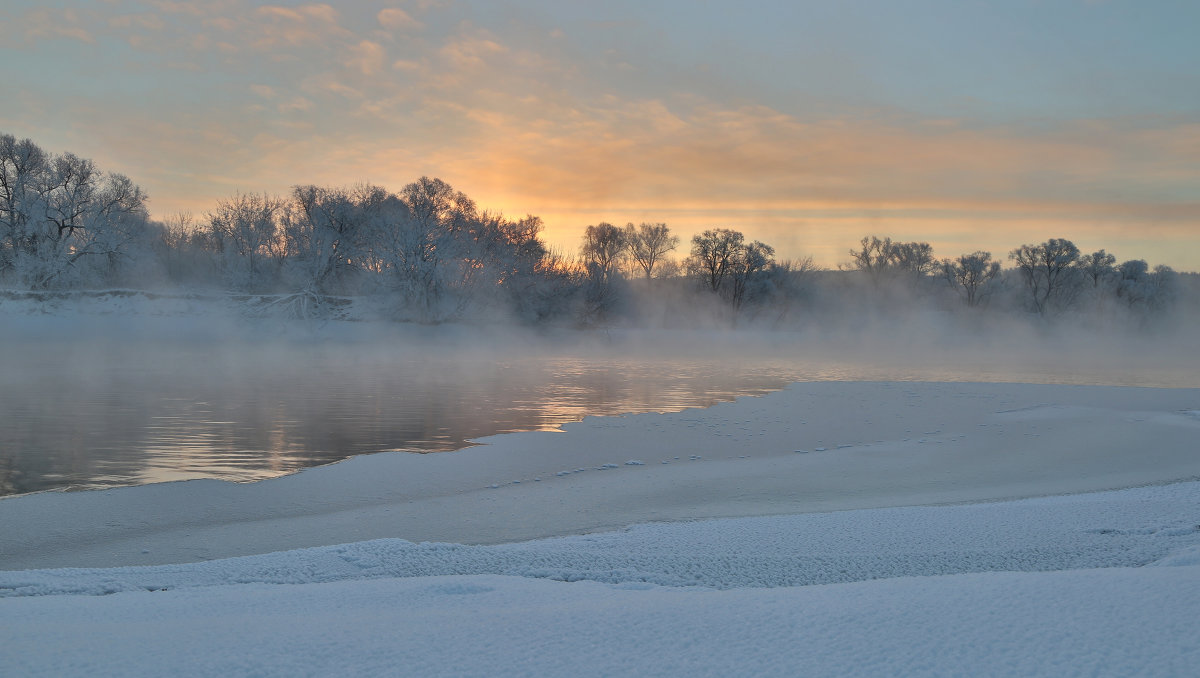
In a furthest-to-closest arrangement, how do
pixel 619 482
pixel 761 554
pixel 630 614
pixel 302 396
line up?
pixel 302 396 → pixel 619 482 → pixel 761 554 → pixel 630 614

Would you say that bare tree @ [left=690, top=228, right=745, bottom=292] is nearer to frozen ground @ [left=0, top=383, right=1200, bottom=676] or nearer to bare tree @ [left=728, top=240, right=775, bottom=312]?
bare tree @ [left=728, top=240, right=775, bottom=312]

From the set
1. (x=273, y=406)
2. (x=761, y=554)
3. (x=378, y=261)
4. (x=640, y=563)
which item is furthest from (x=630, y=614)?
(x=378, y=261)

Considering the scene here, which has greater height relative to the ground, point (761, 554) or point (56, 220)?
point (56, 220)

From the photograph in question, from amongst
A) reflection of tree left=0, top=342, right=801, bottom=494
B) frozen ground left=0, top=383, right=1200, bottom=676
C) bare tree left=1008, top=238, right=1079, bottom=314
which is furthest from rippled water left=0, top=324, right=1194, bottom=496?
bare tree left=1008, top=238, right=1079, bottom=314

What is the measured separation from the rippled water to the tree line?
12.4 metres

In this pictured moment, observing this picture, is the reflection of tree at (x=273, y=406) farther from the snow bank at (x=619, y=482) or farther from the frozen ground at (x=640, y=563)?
the frozen ground at (x=640, y=563)

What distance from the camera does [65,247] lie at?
146 ft

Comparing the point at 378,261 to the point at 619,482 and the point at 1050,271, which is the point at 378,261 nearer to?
the point at 619,482

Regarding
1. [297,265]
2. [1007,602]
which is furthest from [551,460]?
[297,265]

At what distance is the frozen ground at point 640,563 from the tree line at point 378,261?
35.5m

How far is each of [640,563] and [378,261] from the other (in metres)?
45.6

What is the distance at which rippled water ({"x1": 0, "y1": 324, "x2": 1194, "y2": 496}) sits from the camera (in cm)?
914

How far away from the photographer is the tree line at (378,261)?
4359 centimetres

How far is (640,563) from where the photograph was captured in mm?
4348
